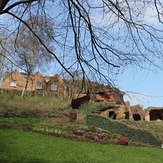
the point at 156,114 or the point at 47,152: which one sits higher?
the point at 156,114

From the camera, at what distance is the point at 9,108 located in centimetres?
2227

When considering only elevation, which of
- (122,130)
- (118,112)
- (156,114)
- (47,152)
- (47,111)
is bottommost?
(47,152)

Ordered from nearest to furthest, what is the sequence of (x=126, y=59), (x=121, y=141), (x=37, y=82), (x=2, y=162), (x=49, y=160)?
(x=126, y=59)
(x=2, y=162)
(x=49, y=160)
(x=121, y=141)
(x=37, y=82)

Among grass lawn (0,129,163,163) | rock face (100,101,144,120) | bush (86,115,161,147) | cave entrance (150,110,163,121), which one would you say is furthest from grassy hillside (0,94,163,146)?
grass lawn (0,129,163,163)

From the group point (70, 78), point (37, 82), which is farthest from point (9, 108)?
point (37, 82)

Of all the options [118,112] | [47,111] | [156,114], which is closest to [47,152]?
[47,111]

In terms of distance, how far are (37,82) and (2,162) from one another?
4291cm

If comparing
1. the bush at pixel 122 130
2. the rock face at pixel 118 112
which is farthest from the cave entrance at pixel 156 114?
the bush at pixel 122 130

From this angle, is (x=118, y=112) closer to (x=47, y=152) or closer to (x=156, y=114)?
(x=156, y=114)

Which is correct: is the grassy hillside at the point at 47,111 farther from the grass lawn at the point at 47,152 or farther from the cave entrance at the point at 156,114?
the grass lawn at the point at 47,152

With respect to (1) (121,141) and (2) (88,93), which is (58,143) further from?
(2) (88,93)

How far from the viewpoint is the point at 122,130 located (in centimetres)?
1947

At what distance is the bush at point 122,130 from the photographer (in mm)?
18109

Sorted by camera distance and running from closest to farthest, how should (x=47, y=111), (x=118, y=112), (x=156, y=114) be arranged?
(x=47, y=111) → (x=118, y=112) → (x=156, y=114)
